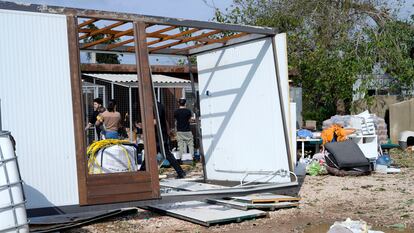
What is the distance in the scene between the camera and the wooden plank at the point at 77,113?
7.17m

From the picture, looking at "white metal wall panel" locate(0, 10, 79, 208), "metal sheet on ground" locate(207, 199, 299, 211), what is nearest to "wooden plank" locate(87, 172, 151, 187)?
"white metal wall panel" locate(0, 10, 79, 208)

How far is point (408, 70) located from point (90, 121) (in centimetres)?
1161

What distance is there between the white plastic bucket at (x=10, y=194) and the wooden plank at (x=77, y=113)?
1.70 meters

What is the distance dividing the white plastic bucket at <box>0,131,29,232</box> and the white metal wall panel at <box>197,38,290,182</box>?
493 cm

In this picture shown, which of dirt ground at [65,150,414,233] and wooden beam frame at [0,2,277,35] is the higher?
wooden beam frame at [0,2,277,35]

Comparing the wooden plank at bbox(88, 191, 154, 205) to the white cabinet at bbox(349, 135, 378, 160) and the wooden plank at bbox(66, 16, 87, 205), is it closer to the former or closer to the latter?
the wooden plank at bbox(66, 16, 87, 205)

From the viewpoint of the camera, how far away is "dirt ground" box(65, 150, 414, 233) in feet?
25.2

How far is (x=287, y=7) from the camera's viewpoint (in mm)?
22109

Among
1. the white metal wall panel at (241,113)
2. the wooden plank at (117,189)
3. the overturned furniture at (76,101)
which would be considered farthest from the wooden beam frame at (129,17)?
the wooden plank at (117,189)

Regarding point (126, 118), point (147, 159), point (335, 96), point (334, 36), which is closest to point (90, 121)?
point (126, 118)

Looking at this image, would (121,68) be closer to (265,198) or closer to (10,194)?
(265,198)

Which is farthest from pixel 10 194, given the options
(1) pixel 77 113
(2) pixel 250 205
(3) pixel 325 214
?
(3) pixel 325 214

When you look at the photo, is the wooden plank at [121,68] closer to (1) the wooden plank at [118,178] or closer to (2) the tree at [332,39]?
(2) the tree at [332,39]

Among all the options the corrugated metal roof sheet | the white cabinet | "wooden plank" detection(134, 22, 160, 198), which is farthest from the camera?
the corrugated metal roof sheet
